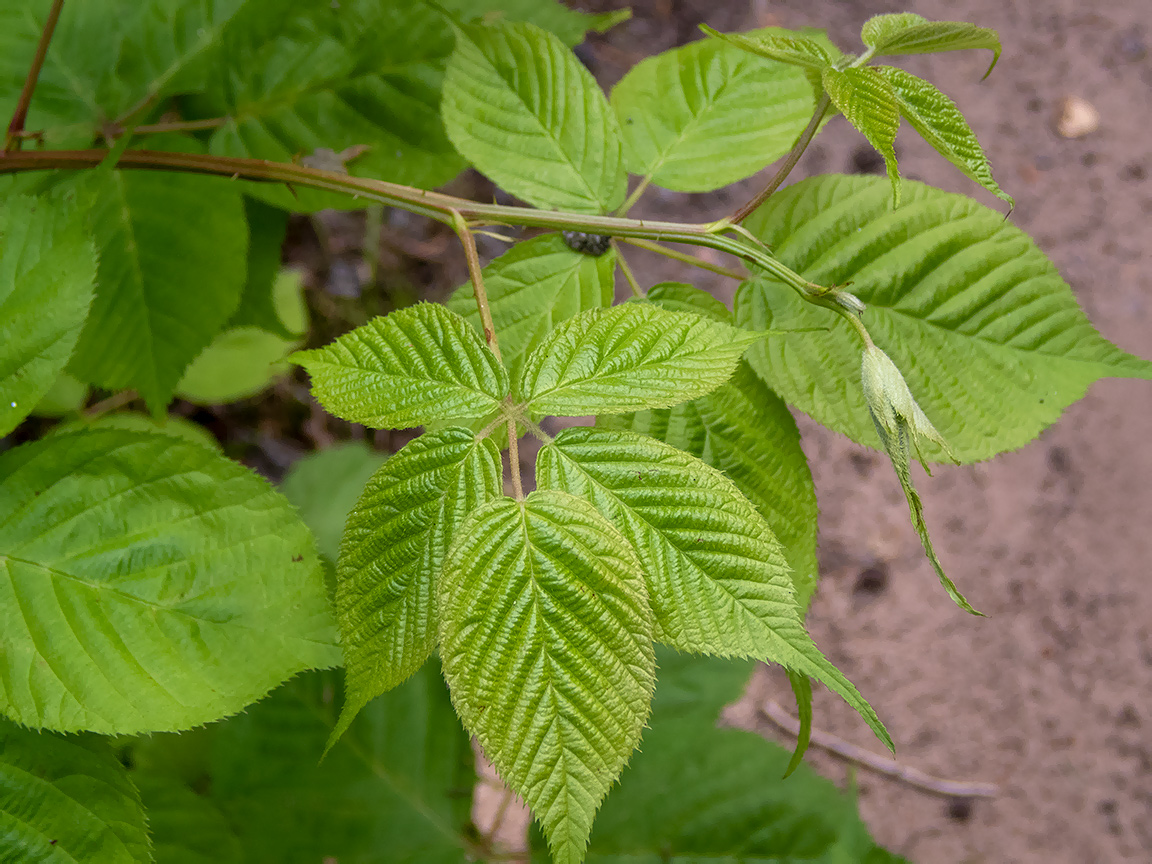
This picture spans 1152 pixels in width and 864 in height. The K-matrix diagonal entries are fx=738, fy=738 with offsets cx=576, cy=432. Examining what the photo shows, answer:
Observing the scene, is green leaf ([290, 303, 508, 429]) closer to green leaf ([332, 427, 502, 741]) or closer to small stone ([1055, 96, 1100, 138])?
green leaf ([332, 427, 502, 741])

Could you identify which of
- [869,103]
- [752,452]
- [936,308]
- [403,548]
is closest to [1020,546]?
[936,308]

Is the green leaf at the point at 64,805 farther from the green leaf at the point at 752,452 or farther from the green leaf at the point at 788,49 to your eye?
the green leaf at the point at 788,49

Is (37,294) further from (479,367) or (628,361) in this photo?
(628,361)

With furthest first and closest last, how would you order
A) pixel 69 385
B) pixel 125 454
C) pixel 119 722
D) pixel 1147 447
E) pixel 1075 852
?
1. pixel 1147 447
2. pixel 1075 852
3. pixel 69 385
4. pixel 125 454
5. pixel 119 722

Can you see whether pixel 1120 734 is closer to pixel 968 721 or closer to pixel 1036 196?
pixel 968 721

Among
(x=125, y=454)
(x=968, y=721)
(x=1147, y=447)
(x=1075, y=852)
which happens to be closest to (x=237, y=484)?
(x=125, y=454)

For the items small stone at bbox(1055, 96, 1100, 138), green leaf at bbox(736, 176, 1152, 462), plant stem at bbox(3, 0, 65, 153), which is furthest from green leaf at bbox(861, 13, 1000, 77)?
small stone at bbox(1055, 96, 1100, 138)
